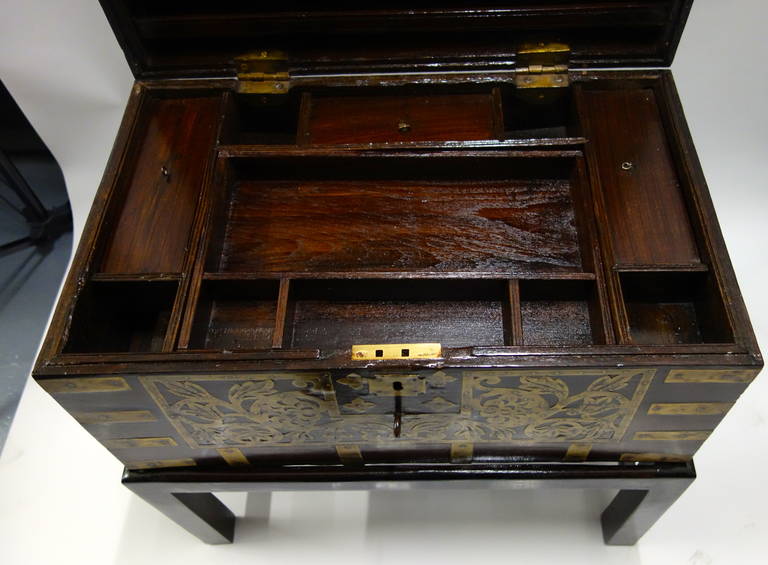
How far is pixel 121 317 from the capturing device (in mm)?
1310

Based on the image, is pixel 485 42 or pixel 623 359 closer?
pixel 623 359

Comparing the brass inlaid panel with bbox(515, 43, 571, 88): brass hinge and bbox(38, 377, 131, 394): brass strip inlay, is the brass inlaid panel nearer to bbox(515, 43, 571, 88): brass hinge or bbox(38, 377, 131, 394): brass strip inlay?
bbox(38, 377, 131, 394): brass strip inlay

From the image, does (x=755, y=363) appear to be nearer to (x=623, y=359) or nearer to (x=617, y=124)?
(x=623, y=359)

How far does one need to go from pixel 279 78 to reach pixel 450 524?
3.54 ft

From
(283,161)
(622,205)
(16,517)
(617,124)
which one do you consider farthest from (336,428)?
(16,517)

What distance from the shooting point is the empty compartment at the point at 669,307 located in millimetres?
1206

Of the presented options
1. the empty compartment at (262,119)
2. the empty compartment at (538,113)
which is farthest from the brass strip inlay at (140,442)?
the empty compartment at (538,113)

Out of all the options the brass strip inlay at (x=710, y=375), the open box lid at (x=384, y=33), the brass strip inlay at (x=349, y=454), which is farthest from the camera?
the open box lid at (x=384, y=33)

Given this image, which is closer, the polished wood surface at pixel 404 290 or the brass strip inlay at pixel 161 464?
the polished wood surface at pixel 404 290

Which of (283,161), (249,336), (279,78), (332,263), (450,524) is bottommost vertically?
(450,524)

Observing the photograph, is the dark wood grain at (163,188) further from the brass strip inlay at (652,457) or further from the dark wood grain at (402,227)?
the brass strip inlay at (652,457)

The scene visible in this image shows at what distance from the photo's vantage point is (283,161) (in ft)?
4.68

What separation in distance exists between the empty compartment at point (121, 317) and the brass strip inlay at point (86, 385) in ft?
0.23

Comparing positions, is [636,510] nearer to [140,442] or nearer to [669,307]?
[669,307]
